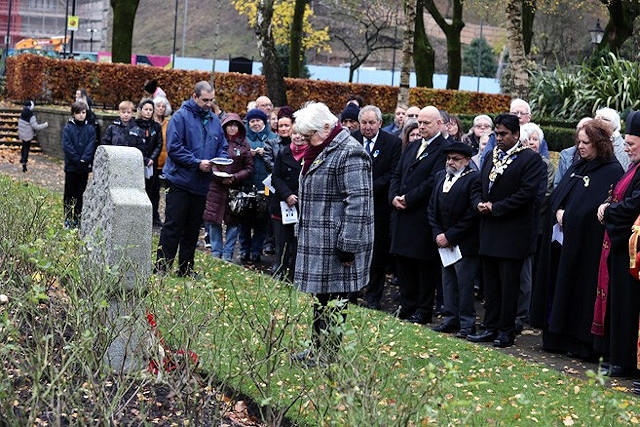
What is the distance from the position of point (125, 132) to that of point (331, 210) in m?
9.09

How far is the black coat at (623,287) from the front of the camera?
9844mm

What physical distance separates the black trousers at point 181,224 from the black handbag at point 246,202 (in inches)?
110

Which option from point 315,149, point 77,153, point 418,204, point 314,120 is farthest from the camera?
point 77,153

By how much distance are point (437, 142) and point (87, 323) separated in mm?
6091

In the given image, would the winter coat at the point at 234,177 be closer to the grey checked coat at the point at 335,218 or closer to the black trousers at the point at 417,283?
the black trousers at the point at 417,283

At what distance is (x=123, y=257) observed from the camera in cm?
807

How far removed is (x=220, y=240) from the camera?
15289 millimetres

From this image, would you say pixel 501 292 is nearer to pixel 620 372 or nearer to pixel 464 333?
pixel 464 333

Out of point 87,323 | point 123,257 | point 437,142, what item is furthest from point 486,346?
point 87,323

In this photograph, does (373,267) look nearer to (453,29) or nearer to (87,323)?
(87,323)

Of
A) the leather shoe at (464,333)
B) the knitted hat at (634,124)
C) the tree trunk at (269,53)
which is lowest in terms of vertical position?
the leather shoe at (464,333)

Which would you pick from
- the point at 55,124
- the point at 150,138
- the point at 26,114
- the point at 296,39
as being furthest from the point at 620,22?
the point at 150,138

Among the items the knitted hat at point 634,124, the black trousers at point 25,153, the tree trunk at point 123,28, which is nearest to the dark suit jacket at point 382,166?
Result: the knitted hat at point 634,124

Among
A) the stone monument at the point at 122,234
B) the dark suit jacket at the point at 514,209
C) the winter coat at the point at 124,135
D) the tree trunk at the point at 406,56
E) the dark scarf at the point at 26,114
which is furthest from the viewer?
the dark scarf at the point at 26,114
